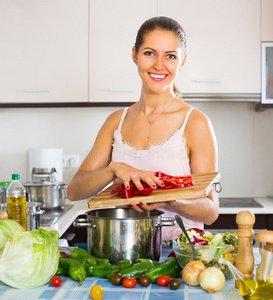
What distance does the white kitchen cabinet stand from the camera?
3.01 metres

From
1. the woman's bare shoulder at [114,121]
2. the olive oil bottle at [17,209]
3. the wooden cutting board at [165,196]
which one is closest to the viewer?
the wooden cutting board at [165,196]

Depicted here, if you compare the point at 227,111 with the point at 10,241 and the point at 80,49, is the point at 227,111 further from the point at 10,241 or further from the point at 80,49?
the point at 10,241

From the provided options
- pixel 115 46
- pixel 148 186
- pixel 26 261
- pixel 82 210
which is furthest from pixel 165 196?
pixel 115 46

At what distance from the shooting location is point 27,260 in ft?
3.55

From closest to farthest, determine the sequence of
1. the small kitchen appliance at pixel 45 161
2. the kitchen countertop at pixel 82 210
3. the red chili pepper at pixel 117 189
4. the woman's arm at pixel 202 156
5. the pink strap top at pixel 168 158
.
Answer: the red chili pepper at pixel 117 189 < the woman's arm at pixel 202 156 < the pink strap top at pixel 168 158 < the kitchen countertop at pixel 82 210 < the small kitchen appliance at pixel 45 161

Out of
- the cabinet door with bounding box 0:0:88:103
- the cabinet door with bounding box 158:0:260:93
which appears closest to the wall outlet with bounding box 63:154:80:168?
the cabinet door with bounding box 0:0:88:103

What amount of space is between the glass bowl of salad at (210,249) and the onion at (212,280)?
0.20 feet

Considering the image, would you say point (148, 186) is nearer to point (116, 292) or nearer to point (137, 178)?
point (137, 178)

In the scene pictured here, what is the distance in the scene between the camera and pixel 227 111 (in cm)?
334

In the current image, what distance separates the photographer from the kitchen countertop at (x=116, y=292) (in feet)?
3.43

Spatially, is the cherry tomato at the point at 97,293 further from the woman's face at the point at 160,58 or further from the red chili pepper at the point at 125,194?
the woman's face at the point at 160,58

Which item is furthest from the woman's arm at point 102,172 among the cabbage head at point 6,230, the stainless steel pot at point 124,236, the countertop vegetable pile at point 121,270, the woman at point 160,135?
the cabbage head at point 6,230

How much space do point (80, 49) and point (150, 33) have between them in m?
1.45

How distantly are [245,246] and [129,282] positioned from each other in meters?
0.29
